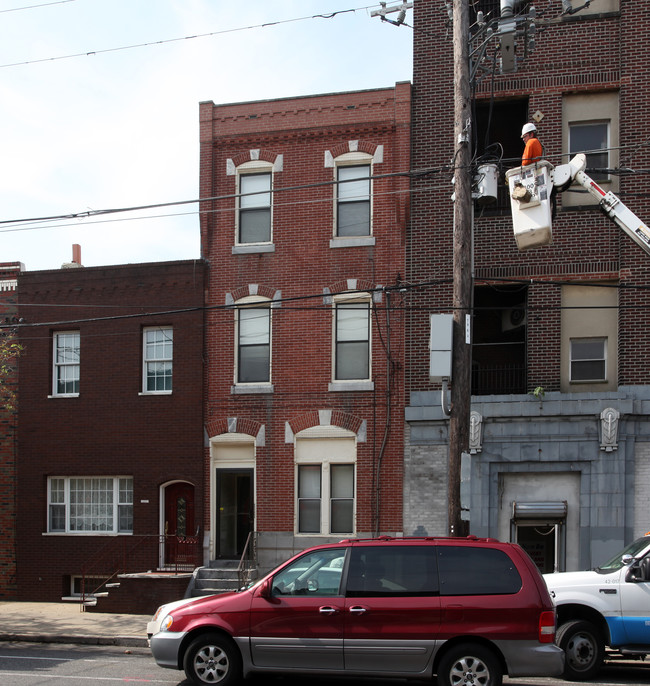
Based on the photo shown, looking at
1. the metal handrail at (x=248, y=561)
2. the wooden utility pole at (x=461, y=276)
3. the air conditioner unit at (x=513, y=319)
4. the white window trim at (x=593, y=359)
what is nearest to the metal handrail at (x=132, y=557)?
the metal handrail at (x=248, y=561)

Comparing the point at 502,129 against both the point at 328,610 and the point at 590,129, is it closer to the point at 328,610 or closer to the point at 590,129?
the point at 590,129

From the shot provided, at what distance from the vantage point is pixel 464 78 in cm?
1362

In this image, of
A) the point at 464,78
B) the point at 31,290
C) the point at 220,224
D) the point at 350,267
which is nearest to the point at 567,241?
the point at 350,267

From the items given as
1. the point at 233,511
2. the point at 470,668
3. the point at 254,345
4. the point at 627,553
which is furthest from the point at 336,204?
the point at 470,668

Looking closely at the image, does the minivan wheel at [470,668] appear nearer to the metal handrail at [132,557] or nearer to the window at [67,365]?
the metal handrail at [132,557]

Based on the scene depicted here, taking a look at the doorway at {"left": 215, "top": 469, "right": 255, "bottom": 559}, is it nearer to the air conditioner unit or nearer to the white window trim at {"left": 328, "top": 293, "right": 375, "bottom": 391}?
the white window trim at {"left": 328, "top": 293, "right": 375, "bottom": 391}

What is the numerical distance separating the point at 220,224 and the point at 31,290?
5.04m

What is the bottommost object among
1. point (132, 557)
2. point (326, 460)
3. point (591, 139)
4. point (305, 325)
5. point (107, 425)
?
point (132, 557)

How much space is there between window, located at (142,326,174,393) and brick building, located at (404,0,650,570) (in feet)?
18.7

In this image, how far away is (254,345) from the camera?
20.3m

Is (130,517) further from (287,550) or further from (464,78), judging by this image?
(464,78)

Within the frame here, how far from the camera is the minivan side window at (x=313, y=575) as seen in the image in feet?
34.0

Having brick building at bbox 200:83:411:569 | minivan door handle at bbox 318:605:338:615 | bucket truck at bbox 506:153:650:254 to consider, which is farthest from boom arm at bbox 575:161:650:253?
minivan door handle at bbox 318:605:338:615

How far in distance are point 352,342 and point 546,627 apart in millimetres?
10521
